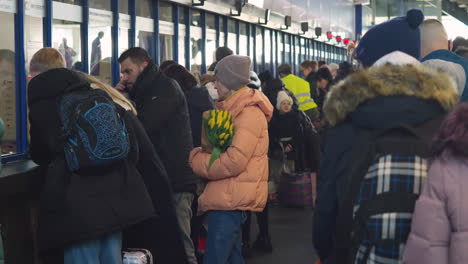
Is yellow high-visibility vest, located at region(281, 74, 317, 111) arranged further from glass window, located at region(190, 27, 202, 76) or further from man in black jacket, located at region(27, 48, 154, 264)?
man in black jacket, located at region(27, 48, 154, 264)

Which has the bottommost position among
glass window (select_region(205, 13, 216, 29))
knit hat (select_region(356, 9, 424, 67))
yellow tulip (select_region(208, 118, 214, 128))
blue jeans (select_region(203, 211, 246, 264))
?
blue jeans (select_region(203, 211, 246, 264))

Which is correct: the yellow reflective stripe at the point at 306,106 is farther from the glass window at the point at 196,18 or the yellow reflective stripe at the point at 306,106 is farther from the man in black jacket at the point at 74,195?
the man in black jacket at the point at 74,195

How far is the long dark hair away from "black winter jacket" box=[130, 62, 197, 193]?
3.04 m

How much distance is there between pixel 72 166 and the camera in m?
3.65

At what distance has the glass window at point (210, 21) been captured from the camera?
11836 millimetres

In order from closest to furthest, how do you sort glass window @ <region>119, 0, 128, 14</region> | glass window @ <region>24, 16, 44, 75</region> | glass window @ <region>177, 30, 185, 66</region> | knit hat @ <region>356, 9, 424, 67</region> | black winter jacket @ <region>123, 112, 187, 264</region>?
knit hat @ <region>356, 9, 424, 67</region> < black winter jacket @ <region>123, 112, 187, 264</region> < glass window @ <region>24, 16, 44, 75</region> < glass window @ <region>119, 0, 128, 14</region> < glass window @ <region>177, 30, 185, 66</region>

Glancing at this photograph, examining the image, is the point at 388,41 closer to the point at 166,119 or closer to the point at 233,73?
the point at 233,73

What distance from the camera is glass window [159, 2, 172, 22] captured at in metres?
9.89

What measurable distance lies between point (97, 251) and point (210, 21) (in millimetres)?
8508

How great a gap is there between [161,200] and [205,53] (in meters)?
7.48

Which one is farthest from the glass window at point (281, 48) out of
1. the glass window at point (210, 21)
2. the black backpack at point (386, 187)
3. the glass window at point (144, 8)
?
the black backpack at point (386, 187)

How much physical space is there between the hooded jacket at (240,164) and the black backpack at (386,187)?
219 centimetres

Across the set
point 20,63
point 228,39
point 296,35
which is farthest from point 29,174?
point 296,35

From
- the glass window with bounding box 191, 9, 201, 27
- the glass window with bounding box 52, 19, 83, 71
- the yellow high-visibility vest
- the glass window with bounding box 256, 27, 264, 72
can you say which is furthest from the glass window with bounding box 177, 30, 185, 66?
the glass window with bounding box 256, 27, 264, 72
